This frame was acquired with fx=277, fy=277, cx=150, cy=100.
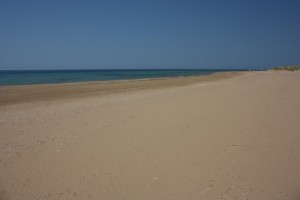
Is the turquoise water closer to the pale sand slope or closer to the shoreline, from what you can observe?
the shoreline

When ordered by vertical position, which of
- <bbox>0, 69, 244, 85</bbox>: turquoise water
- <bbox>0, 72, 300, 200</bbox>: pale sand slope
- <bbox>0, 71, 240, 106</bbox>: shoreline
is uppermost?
<bbox>0, 72, 300, 200</bbox>: pale sand slope

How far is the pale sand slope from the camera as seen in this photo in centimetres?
408

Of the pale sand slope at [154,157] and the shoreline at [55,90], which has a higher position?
the pale sand slope at [154,157]

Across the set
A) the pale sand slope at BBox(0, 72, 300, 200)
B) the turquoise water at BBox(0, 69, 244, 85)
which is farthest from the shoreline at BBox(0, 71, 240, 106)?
the turquoise water at BBox(0, 69, 244, 85)

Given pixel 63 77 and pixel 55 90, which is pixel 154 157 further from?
pixel 63 77

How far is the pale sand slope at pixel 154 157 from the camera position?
408 centimetres

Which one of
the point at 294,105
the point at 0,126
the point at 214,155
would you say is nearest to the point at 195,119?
the point at 214,155

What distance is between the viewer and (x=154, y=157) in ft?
17.0

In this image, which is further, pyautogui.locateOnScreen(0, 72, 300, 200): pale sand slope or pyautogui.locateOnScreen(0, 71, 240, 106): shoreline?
pyautogui.locateOnScreen(0, 71, 240, 106): shoreline

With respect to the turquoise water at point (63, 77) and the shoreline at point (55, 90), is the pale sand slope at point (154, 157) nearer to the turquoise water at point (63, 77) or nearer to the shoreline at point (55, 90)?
the shoreline at point (55, 90)

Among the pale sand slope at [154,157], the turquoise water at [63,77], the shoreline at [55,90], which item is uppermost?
the pale sand slope at [154,157]

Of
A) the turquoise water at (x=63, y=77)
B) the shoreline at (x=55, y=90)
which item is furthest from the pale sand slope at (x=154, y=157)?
the turquoise water at (x=63, y=77)

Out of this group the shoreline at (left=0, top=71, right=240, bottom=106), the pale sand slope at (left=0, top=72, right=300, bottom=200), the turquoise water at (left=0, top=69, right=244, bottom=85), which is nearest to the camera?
the pale sand slope at (left=0, top=72, right=300, bottom=200)

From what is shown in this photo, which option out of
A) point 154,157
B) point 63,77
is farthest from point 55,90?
point 63,77
